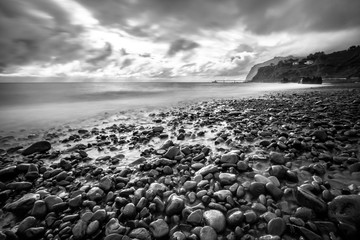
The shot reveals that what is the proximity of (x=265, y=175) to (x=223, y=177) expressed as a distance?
2.77 feet

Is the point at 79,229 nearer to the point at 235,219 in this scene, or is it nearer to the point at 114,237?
the point at 114,237

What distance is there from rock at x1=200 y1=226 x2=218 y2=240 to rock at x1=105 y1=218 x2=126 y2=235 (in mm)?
1019

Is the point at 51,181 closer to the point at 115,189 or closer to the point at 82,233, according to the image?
the point at 115,189

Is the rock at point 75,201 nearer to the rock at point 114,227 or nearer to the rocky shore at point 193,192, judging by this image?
the rocky shore at point 193,192

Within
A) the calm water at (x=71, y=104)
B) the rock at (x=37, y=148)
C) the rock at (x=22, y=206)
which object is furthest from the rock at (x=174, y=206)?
the calm water at (x=71, y=104)

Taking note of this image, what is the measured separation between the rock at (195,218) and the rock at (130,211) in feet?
2.65

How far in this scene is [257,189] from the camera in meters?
2.52

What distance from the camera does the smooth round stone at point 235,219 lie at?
2.01 m

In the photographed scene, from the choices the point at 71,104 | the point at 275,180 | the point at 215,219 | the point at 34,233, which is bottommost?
the point at 34,233

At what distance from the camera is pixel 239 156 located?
3674mm

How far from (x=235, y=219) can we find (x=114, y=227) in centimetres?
162

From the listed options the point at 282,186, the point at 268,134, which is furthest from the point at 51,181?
the point at 268,134

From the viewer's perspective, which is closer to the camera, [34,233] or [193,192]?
[34,233]

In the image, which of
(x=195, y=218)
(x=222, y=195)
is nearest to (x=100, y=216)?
(x=195, y=218)
